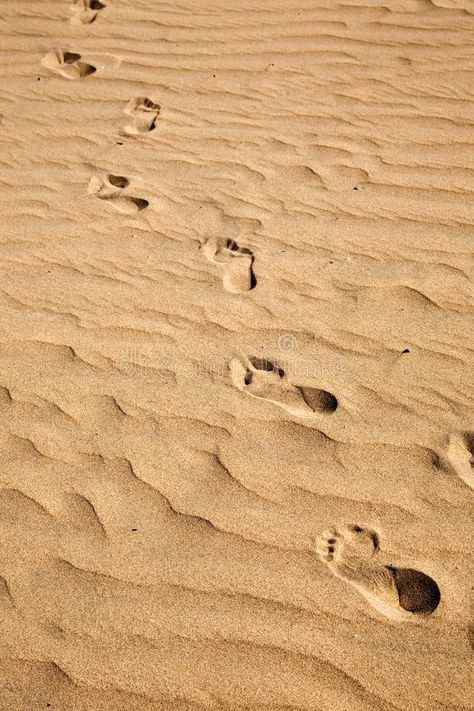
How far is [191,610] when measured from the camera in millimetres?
1957

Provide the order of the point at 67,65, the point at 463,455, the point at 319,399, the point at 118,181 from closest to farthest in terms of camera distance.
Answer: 1. the point at 463,455
2. the point at 319,399
3. the point at 118,181
4. the point at 67,65

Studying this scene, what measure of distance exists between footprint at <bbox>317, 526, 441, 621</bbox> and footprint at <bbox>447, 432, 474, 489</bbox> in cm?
36

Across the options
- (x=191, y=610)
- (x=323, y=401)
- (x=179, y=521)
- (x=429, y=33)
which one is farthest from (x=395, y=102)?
(x=191, y=610)

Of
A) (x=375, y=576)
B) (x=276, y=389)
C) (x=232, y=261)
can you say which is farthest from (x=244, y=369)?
(x=375, y=576)

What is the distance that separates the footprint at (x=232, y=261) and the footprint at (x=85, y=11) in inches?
103

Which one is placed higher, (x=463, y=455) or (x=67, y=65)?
(x=67, y=65)

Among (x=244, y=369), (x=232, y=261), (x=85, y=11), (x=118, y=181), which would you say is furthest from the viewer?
(x=85, y=11)

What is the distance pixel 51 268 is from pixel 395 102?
6.86 ft

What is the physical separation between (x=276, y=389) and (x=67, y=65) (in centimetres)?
314

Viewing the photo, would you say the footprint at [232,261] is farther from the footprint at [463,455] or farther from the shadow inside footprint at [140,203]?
the footprint at [463,455]

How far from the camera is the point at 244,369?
8.71ft

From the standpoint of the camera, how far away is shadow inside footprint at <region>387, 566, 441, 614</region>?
6.28 ft

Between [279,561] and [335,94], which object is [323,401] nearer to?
[279,561]

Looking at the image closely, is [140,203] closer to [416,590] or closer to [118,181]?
[118,181]
